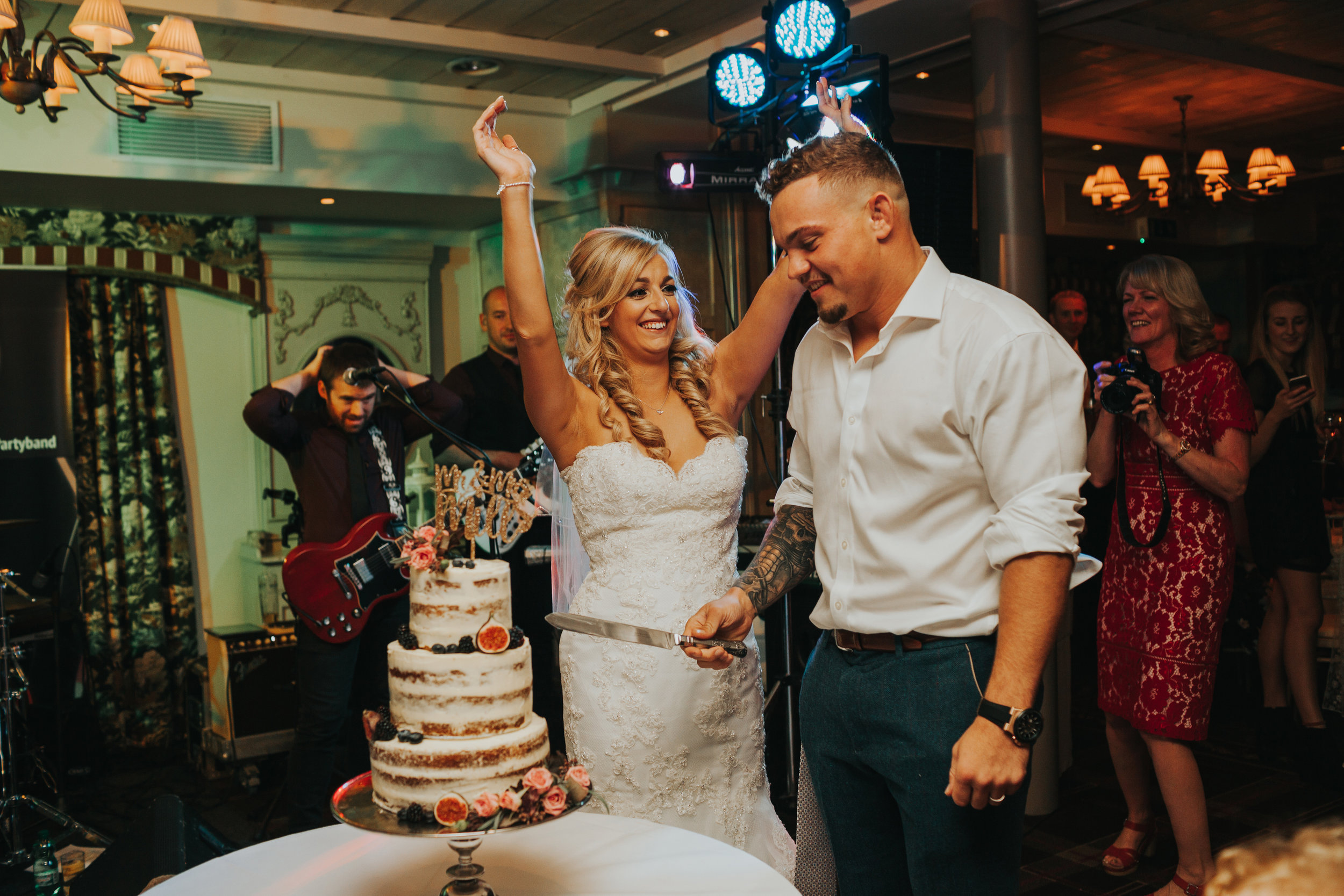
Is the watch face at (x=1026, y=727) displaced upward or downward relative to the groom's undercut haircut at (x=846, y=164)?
downward

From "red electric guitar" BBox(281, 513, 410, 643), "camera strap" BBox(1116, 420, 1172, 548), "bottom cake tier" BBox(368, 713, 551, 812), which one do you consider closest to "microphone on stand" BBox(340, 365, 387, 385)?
"red electric guitar" BBox(281, 513, 410, 643)

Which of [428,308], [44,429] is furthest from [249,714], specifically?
[428,308]

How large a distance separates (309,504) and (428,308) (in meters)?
2.93

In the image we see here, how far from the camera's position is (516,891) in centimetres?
137

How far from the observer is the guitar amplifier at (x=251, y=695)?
14.9 feet

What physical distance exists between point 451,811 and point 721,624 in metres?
0.62

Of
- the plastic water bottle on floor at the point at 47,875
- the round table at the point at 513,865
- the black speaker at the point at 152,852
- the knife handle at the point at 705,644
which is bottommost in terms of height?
the plastic water bottle on floor at the point at 47,875

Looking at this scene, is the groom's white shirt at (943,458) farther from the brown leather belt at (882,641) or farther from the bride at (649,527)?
the bride at (649,527)

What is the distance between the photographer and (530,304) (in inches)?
76.9

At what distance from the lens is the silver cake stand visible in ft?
3.86

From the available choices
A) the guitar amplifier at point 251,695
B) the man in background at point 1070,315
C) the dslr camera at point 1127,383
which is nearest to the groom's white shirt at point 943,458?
the dslr camera at point 1127,383

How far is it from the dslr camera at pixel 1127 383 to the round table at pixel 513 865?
190cm

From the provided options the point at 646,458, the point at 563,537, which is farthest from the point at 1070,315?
the point at 646,458

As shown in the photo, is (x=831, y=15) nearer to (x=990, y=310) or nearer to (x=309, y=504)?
(x=990, y=310)
